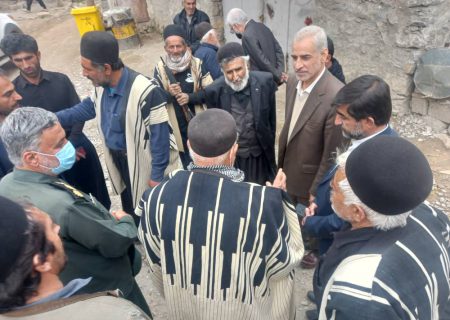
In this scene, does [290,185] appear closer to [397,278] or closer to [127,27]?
[397,278]

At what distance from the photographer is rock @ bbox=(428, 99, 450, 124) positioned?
4.87 metres

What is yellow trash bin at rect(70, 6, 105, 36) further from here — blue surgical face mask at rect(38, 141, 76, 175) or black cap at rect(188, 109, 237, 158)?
black cap at rect(188, 109, 237, 158)

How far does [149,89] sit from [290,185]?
145 centimetres

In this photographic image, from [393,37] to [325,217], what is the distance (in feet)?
11.9

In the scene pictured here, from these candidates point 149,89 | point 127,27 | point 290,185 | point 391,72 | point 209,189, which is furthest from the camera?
point 127,27

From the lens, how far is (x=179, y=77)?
4.02 m

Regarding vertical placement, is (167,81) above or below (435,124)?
above

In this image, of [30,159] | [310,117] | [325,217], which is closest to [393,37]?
[310,117]

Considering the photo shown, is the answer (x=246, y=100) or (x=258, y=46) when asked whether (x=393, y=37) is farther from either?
(x=246, y=100)

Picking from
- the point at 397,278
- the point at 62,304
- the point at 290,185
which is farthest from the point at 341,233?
the point at 290,185

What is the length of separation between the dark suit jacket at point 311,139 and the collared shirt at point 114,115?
136 cm

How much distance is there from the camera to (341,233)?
5.27 feet

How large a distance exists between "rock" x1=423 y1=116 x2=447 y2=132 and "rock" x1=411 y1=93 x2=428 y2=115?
0.10 meters

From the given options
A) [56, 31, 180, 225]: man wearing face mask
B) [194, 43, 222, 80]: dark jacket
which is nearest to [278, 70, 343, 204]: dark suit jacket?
[56, 31, 180, 225]: man wearing face mask
